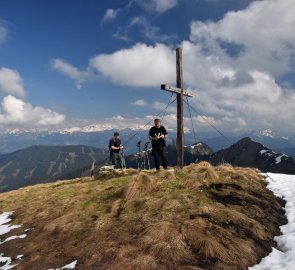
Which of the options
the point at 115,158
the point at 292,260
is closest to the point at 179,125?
the point at 115,158

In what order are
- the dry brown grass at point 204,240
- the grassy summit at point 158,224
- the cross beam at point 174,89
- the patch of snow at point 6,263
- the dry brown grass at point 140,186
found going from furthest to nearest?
1. the cross beam at point 174,89
2. the dry brown grass at point 140,186
3. the patch of snow at point 6,263
4. the grassy summit at point 158,224
5. the dry brown grass at point 204,240

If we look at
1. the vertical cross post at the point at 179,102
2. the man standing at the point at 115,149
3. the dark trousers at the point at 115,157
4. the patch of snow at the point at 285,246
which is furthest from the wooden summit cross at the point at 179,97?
the dark trousers at the point at 115,157

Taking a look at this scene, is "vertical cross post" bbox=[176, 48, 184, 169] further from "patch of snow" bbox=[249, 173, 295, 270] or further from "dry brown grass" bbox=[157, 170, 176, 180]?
"patch of snow" bbox=[249, 173, 295, 270]

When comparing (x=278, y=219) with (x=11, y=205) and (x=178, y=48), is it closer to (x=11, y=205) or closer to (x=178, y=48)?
(x=178, y=48)

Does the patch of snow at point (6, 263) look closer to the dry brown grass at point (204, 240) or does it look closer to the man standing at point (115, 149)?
the dry brown grass at point (204, 240)

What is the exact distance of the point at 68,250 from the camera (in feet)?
43.2

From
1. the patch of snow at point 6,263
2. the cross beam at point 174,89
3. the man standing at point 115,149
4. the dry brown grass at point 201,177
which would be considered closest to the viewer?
the patch of snow at point 6,263

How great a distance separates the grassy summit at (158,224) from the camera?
11.7 m

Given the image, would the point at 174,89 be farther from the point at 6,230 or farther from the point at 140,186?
the point at 6,230

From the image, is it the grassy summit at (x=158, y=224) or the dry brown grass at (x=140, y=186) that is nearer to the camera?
the grassy summit at (x=158, y=224)

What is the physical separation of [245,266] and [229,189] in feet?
23.7

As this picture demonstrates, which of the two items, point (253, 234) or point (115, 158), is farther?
point (115, 158)

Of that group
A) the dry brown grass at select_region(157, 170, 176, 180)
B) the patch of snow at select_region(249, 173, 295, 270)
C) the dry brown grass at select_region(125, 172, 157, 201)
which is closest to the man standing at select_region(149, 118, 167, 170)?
the dry brown grass at select_region(157, 170, 176, 180)

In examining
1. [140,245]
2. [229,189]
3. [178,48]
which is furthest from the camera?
[178,48]
